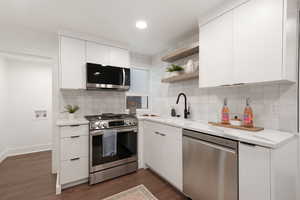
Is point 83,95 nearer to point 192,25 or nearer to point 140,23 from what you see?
point 140,23

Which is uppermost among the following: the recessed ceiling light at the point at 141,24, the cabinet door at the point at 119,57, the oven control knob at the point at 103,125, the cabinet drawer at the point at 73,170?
the recessed ceiling light at the point at 141,24

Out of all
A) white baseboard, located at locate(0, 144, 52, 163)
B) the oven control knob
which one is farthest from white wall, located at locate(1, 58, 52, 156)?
the oven control knob

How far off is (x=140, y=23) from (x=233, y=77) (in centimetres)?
146

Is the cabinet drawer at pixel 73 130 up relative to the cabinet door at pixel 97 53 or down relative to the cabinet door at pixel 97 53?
down

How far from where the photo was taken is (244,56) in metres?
1.38

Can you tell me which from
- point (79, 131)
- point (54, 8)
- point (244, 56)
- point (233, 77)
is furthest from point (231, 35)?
Result: point (79, 131)

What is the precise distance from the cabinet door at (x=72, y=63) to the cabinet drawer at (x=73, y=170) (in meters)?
1.16

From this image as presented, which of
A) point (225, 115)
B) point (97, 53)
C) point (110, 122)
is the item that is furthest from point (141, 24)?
point (225, 115)

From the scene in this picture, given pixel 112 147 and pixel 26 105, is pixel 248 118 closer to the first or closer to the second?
pixel 112 147

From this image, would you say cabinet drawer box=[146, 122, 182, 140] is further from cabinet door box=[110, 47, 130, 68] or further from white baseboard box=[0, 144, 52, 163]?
white baseboard box=[0, 144, 52, 163]

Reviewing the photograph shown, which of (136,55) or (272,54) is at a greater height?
(136,55)

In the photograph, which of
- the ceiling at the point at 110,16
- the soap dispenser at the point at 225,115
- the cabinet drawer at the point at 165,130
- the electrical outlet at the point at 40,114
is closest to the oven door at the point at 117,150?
the cabinet drawer at the point at 165,130

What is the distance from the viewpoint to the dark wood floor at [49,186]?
177cm

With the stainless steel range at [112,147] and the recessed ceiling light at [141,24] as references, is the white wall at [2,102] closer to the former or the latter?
the stainless steel range at [112,147]
